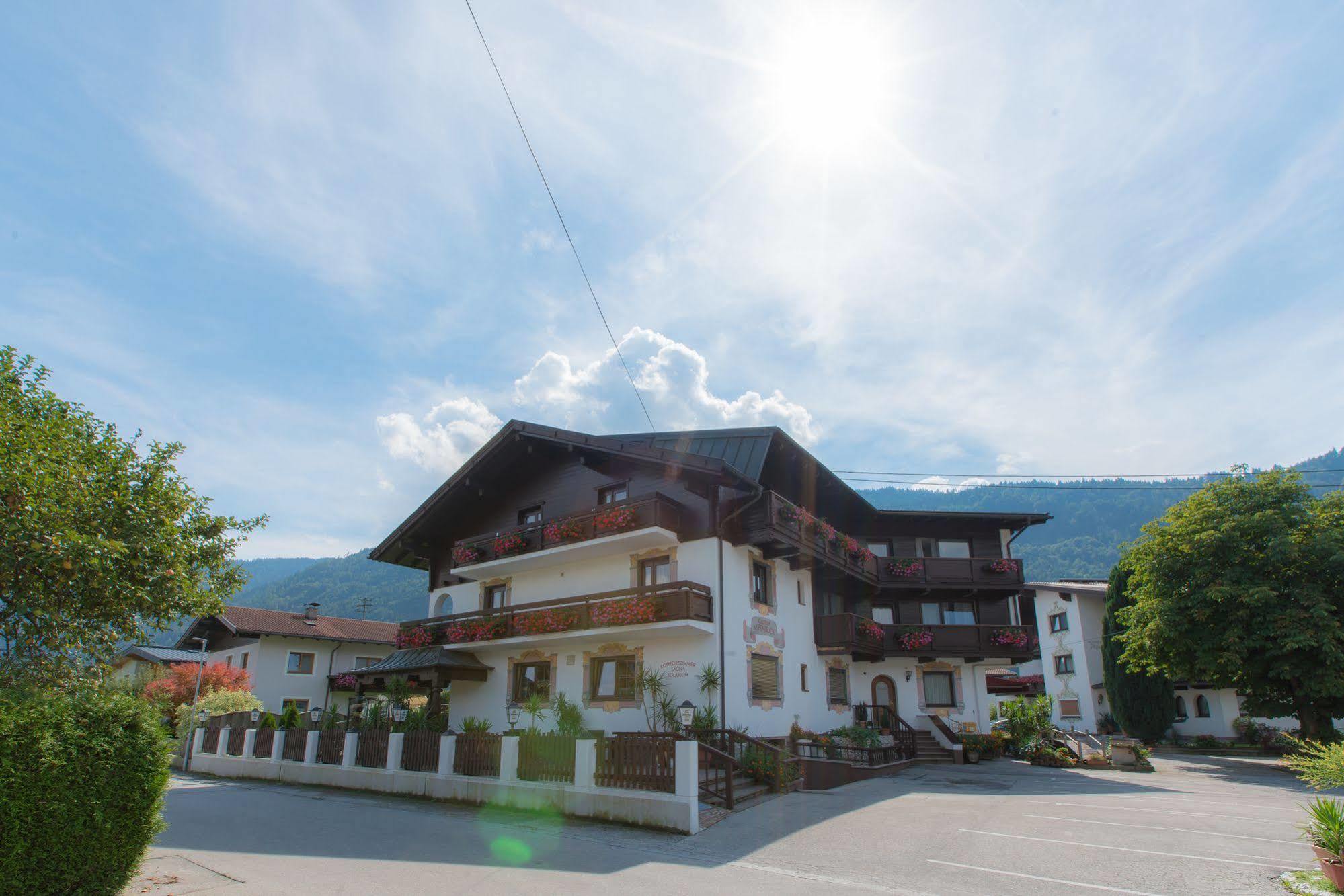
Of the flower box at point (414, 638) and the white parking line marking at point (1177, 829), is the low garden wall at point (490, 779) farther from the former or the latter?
the white parking line marking at point (1177, 829)

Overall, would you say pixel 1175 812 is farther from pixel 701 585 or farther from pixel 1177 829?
pixel 701 585

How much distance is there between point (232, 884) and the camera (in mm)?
8852

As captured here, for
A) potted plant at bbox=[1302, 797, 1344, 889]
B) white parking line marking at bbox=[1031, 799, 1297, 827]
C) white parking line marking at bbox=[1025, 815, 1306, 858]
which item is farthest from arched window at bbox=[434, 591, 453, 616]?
potted plant at bbox=[1302, 797, 1344, 889]

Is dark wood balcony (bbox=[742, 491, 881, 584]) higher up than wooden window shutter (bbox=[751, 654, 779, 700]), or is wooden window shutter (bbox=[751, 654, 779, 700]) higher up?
dark wood balcony (bbox=[742, 491, 881, 584])

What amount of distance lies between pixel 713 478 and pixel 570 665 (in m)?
6.76

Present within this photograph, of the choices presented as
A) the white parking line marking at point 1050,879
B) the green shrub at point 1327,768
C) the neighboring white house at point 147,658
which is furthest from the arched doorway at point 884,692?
the neighboring white house at point 147,658

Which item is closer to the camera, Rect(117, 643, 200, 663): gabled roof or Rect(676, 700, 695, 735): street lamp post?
Rect(676, 700, 695, 735): street lamp post

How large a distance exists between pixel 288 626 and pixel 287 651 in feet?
4.97

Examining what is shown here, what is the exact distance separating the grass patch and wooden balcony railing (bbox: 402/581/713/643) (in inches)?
434

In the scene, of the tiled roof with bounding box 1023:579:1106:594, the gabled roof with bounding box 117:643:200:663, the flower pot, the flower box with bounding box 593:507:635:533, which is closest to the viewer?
the flower pot

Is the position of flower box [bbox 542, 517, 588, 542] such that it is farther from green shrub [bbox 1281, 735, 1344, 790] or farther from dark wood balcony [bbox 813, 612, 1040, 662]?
green shrub [bbox 1281, 735, 1344, 790]

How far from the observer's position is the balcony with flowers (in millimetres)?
19094

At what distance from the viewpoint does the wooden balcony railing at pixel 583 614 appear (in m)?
17.7

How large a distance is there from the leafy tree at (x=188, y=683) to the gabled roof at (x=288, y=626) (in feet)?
10.2
